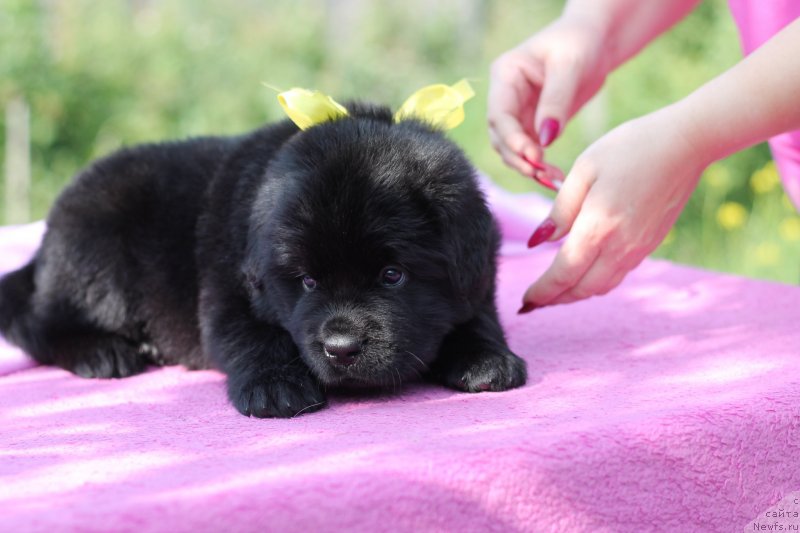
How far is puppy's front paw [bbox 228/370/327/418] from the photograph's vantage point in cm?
209

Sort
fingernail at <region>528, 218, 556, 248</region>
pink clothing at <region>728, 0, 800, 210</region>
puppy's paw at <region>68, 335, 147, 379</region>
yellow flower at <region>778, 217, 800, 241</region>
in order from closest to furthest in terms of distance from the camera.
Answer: fingernail at <region>528, 218, 556, 248</region>, puppy's paw at <region>68, 335, 147, 379</region>, pink clothing at <region>728, 0, 800, 210</region>, yellow flower at <region>778, 217, 800, 241</region>

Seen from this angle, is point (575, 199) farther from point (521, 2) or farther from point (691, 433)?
point (521, 2)

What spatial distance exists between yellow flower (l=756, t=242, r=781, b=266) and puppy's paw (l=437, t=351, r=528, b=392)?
10.1 feet

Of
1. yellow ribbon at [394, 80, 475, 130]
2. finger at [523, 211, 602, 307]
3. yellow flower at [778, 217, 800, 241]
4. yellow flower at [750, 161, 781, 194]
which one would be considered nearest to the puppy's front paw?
finger at [523, 211, 602, 307]

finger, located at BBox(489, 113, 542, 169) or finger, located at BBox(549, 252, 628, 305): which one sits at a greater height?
finger, located at BBox(489, 113, 542, 169)

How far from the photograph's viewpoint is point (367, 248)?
82.9 inches

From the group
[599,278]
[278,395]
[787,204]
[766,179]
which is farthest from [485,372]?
[787,204]

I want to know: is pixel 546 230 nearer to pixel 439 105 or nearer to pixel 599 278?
pixel 599 278

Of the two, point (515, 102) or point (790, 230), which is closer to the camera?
point (515, 102)

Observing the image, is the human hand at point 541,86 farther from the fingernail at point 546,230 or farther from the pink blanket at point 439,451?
the pink blanket at point 439,451

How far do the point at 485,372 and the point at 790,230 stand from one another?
10.8ft

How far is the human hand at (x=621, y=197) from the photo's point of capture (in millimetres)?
2203

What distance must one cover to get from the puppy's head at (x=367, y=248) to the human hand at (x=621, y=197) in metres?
0.23

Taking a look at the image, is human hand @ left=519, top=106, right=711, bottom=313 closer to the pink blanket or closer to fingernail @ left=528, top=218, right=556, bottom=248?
fingernail @ left=528, top=218, right=556, bottom=248
